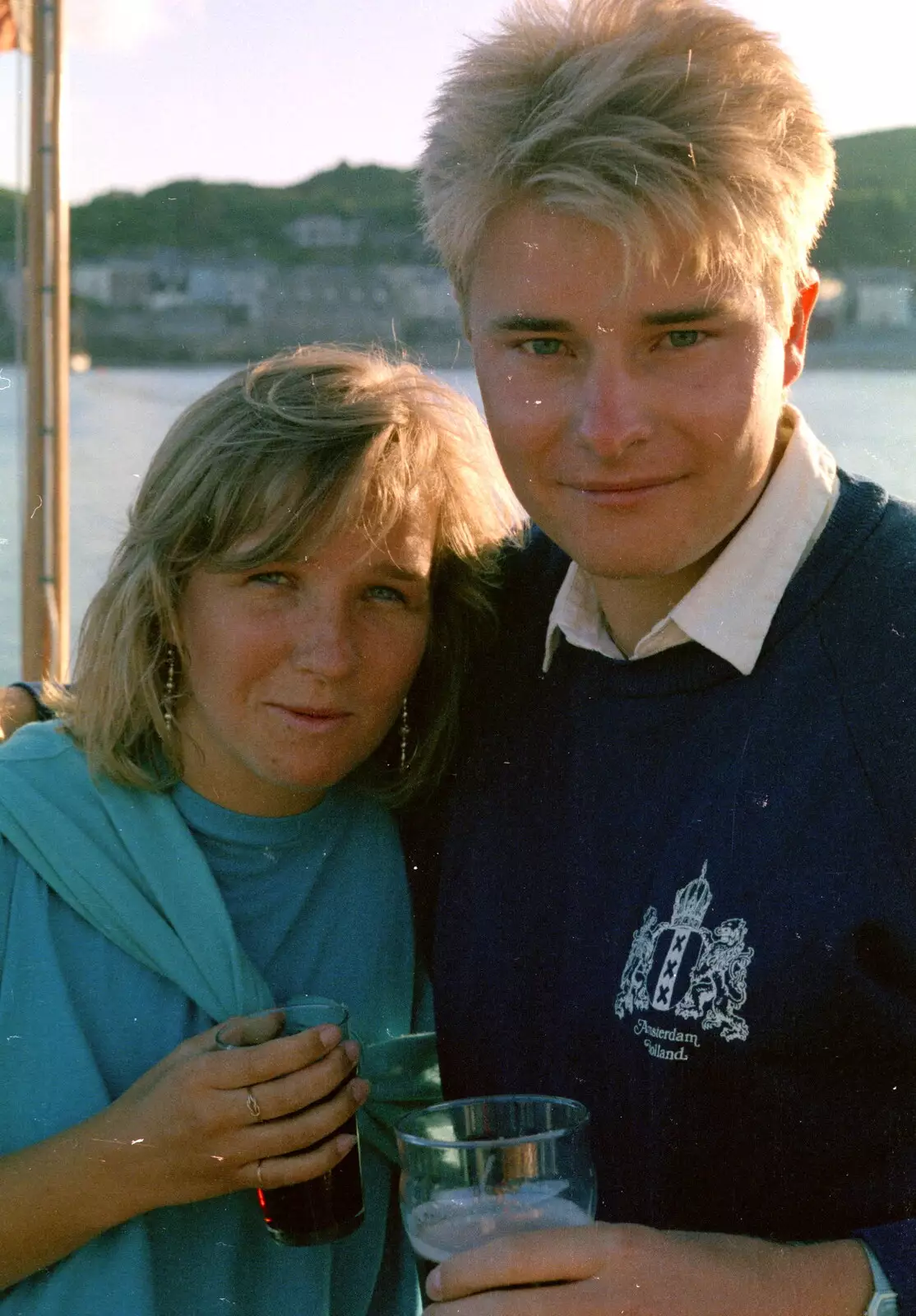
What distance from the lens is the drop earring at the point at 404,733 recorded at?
6.38ft

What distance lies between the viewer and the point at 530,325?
5.06 feet

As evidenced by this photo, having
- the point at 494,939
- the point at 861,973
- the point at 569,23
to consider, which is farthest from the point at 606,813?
the point at 569,23

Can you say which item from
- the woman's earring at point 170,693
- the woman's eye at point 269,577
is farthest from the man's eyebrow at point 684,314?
the woman's earring at point 170,693

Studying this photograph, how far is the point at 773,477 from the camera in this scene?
1.63 meters

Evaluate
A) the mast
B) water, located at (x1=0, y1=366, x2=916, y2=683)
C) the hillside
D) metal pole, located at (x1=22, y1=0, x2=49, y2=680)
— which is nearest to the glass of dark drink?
water, located at (x1=0, y1=366, x2=916, y2=683)

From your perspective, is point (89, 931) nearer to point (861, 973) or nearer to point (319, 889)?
point (319, 889)

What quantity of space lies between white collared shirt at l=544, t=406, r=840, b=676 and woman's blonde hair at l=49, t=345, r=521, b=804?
37cm

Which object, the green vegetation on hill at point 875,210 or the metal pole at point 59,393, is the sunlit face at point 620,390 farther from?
the metal pole at point 59,393

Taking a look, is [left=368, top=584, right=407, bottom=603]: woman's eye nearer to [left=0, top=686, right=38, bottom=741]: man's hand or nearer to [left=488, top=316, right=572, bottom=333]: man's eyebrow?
[left=488, top=316, right=572, bottom=333]: man's eyebrow

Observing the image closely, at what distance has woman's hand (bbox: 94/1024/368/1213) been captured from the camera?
146 cm

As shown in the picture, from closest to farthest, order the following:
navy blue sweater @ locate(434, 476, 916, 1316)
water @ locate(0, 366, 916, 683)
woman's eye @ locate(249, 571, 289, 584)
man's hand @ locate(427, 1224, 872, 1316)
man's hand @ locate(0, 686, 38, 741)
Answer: man's hand @ locate(427, 1224, 872, 1316)
navy blue sweater @ locate(434, 476, 916, 1316)
woman's eye @ locate(249, 571, 289, 584)
water @ locate(0, 366, 916, 683)
man's hand @ locate(0, 686, 38, 741)

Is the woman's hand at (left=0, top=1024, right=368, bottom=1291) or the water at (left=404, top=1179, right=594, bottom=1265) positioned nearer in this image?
the water at (left=404, top=1179, right=594, bottom=1265)

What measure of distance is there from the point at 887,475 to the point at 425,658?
0.67m

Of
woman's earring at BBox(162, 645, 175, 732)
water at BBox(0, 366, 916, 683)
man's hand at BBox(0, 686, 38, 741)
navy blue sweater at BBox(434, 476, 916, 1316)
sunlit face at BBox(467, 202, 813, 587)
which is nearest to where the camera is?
navy blue sweater at BBox(434, 476, 916, 1316)
